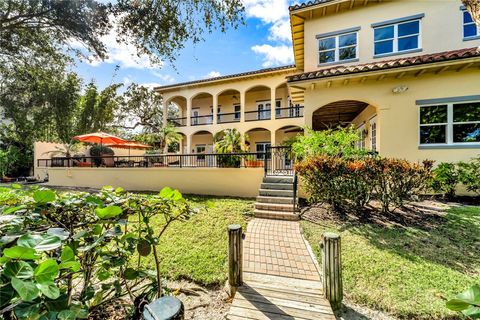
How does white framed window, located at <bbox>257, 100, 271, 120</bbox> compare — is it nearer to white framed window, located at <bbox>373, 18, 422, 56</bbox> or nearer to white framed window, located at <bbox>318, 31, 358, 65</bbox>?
white framed window, located at <bbox>318, 31, 358, 65</bbox>

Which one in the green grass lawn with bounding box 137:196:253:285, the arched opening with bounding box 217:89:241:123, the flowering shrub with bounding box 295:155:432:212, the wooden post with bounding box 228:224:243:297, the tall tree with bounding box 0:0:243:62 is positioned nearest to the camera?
the wooden post with bounding box 228:224:243:297

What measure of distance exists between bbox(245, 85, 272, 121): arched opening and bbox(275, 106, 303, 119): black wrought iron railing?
1.08m

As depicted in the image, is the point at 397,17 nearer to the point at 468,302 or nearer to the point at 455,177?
the point at 455,177

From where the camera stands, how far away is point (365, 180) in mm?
6398

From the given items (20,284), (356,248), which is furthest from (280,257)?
(20,284)

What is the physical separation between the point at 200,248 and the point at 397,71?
9.22 meters

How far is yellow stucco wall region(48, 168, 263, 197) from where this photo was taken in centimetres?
990

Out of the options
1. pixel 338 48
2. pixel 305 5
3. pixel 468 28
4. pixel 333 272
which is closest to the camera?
pixel 333 272

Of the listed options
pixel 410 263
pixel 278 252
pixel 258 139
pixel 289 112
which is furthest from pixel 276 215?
pixel 258 139

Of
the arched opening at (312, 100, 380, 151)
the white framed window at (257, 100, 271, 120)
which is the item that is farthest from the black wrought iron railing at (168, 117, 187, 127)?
the arched opening at (312, 100, 380, 151)

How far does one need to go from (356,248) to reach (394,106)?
688cm

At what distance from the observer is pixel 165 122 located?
68.7 ft

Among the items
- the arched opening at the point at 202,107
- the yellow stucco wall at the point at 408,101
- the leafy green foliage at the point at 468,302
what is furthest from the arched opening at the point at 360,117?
the arched opening at the point at 202,107

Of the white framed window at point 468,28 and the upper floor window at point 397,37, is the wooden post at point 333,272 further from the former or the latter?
the white framed window at point 468,28
